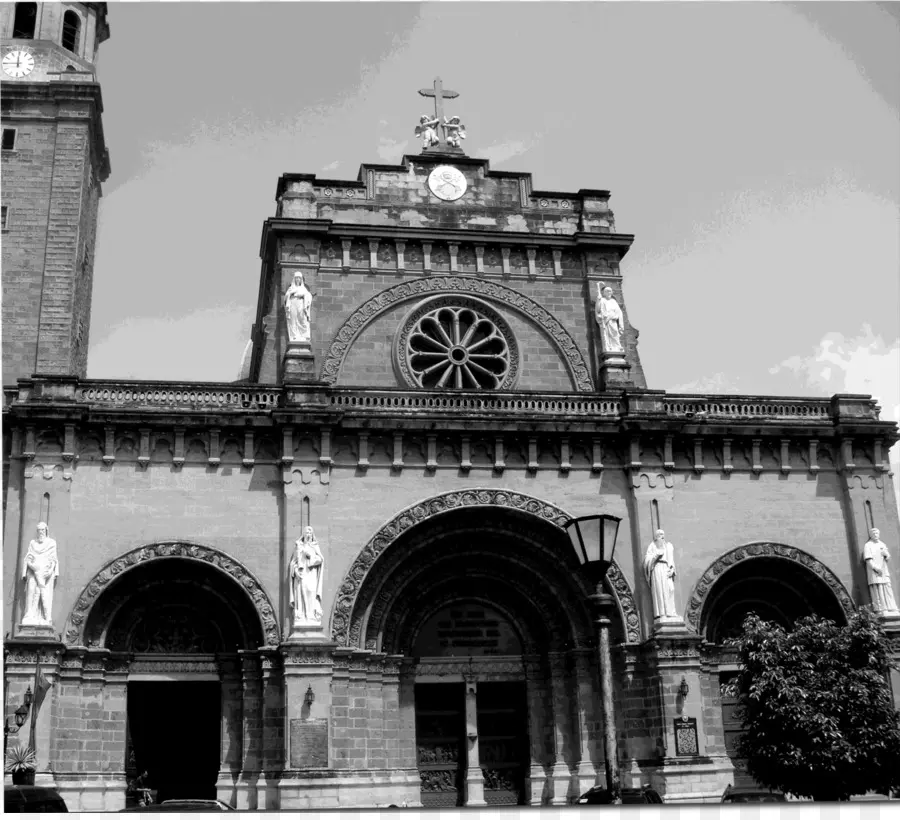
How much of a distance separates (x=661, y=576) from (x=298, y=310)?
11.7 m

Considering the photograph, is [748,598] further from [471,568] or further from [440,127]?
[440,127]

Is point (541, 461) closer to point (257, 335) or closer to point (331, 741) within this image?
point (331, 741)

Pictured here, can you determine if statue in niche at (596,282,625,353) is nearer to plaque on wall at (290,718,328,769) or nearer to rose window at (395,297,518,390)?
rose window at (395,297,518,390)

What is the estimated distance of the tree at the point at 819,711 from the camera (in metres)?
23.3

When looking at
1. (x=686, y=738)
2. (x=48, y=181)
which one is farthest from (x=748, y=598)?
(x=48, y=181)

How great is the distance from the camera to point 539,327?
32.1 m

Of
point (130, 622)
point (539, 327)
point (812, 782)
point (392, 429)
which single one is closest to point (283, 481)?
point (392, 429)

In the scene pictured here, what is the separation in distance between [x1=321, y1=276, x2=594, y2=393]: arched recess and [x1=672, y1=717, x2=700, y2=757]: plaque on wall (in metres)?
9.38

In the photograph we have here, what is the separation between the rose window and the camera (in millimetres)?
31484

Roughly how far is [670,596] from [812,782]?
5696mm

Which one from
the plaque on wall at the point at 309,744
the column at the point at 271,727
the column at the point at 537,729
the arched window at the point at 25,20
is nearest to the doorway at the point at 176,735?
the column at the point at 271,727

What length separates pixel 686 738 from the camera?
86.9 ft

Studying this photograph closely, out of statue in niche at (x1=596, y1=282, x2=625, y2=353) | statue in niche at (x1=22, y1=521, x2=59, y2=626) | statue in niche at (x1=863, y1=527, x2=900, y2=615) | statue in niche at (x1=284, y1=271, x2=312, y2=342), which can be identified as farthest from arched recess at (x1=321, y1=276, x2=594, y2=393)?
statue in niche at (x1=22, y1=521, x2=59, y2=626)

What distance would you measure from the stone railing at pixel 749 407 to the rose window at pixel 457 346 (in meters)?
4.84
